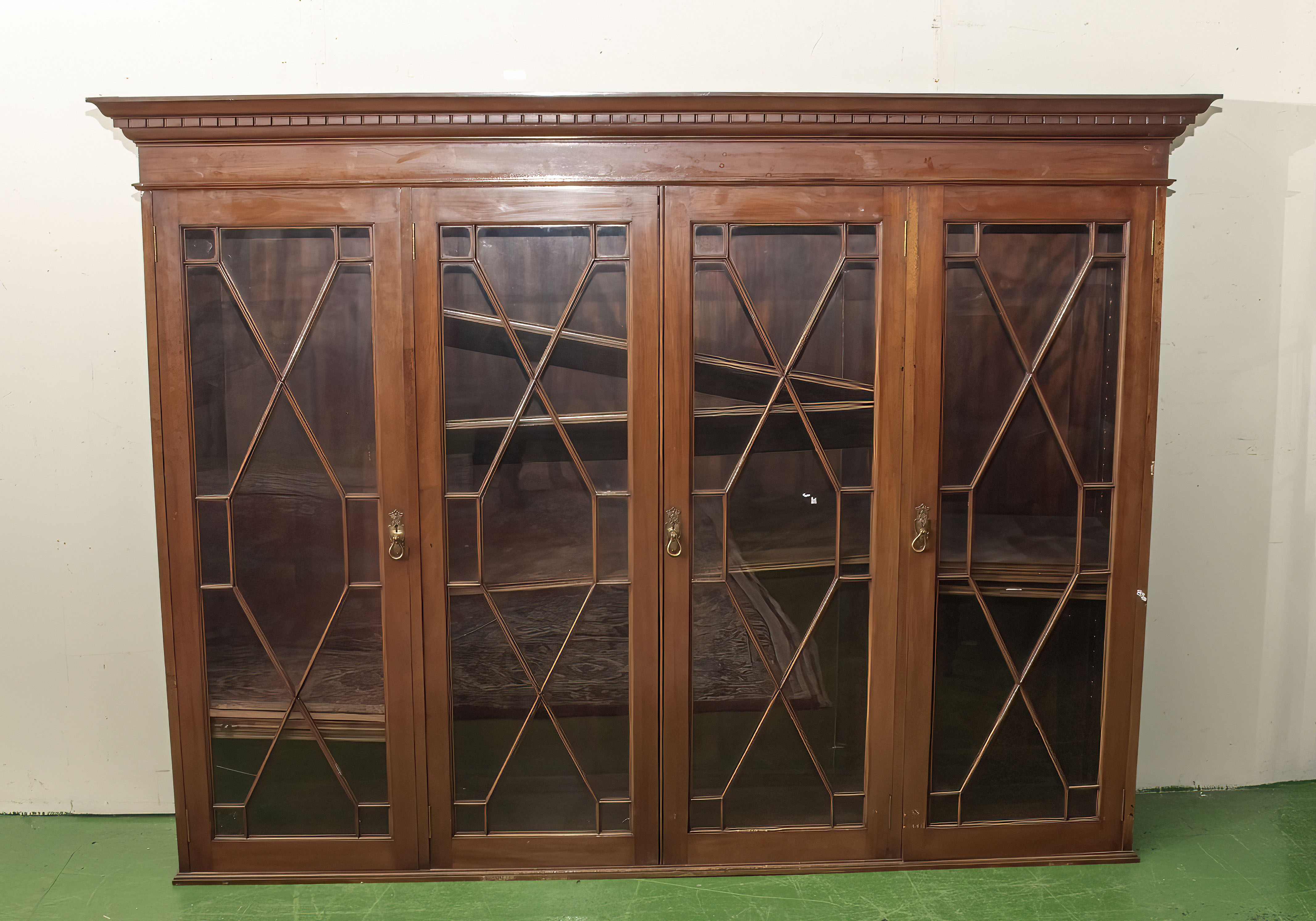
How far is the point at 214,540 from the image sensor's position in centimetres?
243

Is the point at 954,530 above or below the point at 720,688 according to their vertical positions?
above

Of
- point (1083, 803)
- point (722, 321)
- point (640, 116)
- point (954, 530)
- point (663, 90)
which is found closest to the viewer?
point (640, 116)

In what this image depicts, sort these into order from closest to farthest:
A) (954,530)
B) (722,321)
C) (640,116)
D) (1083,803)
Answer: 1. (640,116)
2. (722,321)
3. (954,530)
4. (1083,803)

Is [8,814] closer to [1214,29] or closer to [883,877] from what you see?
[883,877]

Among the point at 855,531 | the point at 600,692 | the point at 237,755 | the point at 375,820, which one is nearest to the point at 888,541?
the point at 855,531

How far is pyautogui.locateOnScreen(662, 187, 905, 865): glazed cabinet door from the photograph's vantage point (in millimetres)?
2355

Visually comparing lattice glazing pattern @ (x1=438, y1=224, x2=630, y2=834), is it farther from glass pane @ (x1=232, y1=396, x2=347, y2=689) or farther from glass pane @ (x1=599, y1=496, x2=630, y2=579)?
glass pane @ (x1=232, y1=396, x2=347, y2=689)

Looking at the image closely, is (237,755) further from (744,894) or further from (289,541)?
(744,894)

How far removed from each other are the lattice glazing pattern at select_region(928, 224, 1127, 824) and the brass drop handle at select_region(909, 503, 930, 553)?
0.23 feet

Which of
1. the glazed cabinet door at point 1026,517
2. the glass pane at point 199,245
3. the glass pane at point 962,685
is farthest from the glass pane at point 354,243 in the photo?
the glass pane at point 962,685

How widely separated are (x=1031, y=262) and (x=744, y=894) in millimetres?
2019

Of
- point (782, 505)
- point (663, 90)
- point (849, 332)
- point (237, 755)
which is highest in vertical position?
point (663, 90)

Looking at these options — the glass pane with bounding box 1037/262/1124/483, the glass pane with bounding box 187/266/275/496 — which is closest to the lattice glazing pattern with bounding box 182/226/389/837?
the glass pane with bounding box 187/266/275/496

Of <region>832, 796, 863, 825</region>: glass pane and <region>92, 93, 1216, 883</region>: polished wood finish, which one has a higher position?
<region>92, 93, 1216, 883</region>: polished wood finish
